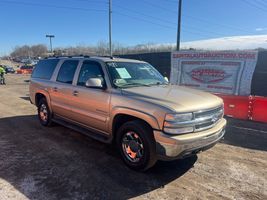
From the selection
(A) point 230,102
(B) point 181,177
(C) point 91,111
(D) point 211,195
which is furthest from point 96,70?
(A) point 230,102

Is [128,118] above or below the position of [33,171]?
above

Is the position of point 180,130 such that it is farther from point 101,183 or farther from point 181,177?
point 101,183

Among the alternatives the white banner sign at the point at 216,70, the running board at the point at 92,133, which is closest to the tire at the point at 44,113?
the running board at the point at 92,133

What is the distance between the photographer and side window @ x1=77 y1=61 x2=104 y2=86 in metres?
4.73

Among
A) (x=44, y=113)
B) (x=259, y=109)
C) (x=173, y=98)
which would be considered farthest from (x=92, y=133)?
(x=259, y=109)

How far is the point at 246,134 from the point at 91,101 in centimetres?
404

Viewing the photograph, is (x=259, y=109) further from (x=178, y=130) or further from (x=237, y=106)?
(x=178, y=130)

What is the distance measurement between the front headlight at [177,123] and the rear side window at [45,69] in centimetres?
393

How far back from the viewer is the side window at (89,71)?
4726mm

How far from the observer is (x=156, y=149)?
3.55 meters

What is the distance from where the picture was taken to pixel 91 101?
4691mm

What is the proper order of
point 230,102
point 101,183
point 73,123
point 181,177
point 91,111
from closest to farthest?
point 101,183, point 181,177, point 91,111, point 73,123, point 230,102

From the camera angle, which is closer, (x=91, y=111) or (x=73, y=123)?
(x=91, y=111)

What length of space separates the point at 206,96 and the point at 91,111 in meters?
2.20
